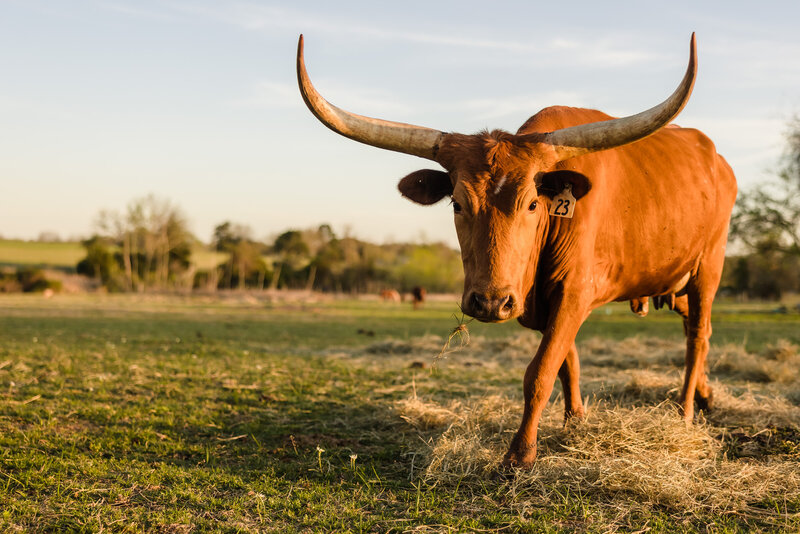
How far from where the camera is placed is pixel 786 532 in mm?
Result: 3037

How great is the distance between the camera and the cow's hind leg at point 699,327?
18.2 ft

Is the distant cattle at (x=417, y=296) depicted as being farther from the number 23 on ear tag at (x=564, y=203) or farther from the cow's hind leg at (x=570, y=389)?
the number 23 on ear tag at (x=564, y=203)

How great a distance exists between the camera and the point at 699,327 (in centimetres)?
573

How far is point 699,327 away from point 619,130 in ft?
9.12

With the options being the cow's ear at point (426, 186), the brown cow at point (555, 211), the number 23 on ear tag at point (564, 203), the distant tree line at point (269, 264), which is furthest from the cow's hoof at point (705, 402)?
the distant tree line at point (269, 264)

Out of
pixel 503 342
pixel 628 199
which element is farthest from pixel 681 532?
pixel 503 342

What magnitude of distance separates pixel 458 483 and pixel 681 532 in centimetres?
122

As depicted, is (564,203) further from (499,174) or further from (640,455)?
(640,455)

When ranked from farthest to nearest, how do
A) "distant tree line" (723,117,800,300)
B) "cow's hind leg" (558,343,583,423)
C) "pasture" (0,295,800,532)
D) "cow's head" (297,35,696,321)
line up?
"distant tree line" (723,117,800,300)
"cow's hind leg" (558,343,583,423)
"cow's head" (297,35,696,321)
"pasture" (0,295,800,532)

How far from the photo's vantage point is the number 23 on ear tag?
3979 mm

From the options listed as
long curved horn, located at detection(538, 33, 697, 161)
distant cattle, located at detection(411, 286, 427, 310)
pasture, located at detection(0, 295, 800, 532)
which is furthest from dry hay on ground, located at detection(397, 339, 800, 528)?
distant cattle, located at detection(411, 286, 427, 310)

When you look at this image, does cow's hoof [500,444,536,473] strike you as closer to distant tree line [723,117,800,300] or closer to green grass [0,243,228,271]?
distant tree line [723,117,800,300]

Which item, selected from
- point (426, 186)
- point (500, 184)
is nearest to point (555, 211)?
point (500, 184)

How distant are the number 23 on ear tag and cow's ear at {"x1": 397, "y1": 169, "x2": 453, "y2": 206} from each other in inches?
29.0
